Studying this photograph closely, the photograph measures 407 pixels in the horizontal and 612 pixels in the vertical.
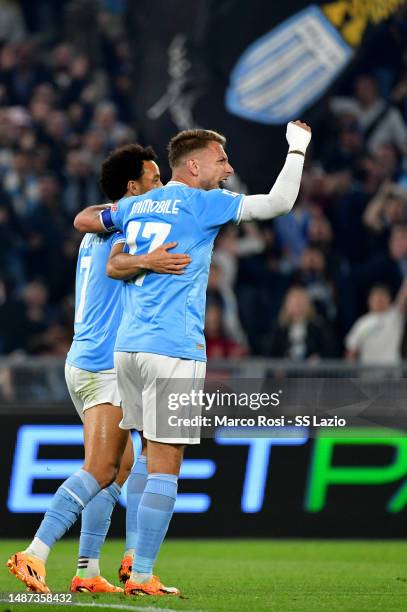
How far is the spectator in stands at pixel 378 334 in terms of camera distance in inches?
479

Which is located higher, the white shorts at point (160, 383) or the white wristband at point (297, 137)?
the white wristband at point (297, 137)

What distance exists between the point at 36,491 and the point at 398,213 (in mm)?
4483

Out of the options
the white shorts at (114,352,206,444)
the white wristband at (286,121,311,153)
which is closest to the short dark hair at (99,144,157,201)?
the white wristband at (286,121,311,153)

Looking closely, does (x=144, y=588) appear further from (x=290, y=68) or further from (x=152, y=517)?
(x=290, y=68)

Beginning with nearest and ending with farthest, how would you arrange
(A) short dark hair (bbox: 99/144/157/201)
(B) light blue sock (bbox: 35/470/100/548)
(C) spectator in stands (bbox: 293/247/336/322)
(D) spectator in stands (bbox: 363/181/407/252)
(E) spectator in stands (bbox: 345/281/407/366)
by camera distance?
(B) light blue sock (bbox: 35/470/100/548) < (A) short dark hair (bbox: 99/144/157/201) < (E) spectator in stands (bbox: 345/281/407/366) < (C) spectator in stands (bbox: 293/247/336/322) < (D) spectator in stands (bbox: 363/181/407/252)

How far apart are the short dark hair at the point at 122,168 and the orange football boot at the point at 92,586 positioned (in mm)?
2064

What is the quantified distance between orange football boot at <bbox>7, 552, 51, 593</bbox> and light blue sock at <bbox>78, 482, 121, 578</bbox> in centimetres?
54

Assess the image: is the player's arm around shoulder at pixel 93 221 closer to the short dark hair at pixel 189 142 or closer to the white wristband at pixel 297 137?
the short dark hair at pixel 189 142

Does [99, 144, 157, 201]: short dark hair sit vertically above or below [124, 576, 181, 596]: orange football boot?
above

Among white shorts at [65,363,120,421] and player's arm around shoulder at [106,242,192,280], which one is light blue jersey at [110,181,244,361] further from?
white shorts at [65,363,120,421]

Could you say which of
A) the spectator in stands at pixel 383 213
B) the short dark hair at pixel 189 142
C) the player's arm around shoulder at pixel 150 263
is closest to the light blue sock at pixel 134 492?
the player's arm around shoulder at pixel 150 263

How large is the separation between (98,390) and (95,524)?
70 cm

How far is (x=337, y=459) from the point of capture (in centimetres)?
1125

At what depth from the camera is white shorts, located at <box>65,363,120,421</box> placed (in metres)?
7.37
